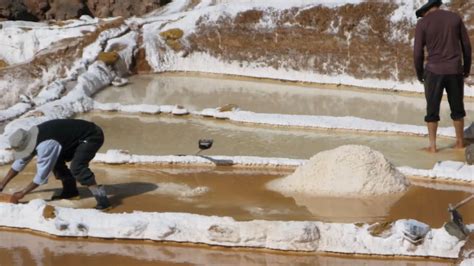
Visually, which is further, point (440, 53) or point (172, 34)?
point (172, 34)

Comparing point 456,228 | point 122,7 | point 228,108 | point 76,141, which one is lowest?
point 228,108

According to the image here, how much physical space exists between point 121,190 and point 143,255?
141cm

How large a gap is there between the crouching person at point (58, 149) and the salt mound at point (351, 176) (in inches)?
68.6

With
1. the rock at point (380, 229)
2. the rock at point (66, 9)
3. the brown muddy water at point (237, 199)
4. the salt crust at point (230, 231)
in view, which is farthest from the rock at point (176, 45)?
the rock at point (380, 229)

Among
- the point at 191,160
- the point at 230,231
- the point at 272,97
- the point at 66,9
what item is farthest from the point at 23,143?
the point at 66,9

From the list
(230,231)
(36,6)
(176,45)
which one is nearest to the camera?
(230,231)

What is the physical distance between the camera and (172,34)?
13.1 meters

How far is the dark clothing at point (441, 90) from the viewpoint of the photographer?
6969 mm

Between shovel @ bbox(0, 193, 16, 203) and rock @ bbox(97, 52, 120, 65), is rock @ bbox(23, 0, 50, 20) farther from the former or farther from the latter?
shovel @ bbox(0, 193, 16, 203)

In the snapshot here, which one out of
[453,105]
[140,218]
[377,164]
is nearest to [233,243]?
[140,218]

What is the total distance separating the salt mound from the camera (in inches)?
239

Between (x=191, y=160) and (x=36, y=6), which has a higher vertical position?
(x=36, y=6)

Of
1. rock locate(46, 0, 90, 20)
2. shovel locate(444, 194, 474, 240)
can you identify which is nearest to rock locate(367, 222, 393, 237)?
shovel locate(444, 194, 474, 240)

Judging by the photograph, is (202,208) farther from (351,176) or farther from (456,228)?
(456,228)
